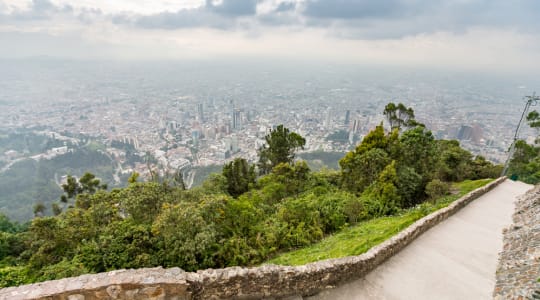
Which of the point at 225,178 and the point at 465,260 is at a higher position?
the point at 465,260

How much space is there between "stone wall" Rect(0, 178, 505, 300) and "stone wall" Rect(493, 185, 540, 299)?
2.01 m

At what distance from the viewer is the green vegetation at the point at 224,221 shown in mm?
6723

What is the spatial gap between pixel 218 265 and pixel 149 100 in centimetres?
10940

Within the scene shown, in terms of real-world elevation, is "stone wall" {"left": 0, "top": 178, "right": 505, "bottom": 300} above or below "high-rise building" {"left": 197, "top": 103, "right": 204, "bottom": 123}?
above

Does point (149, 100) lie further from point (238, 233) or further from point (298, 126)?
point (238, 233)

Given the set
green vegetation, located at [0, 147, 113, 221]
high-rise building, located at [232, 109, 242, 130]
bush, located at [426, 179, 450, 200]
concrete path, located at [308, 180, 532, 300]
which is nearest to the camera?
concrete path, located at [308, 180, 532, 300]

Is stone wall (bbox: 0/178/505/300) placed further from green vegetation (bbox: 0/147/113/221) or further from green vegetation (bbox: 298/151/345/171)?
green vegetation (bbox: 298/151/345/171)

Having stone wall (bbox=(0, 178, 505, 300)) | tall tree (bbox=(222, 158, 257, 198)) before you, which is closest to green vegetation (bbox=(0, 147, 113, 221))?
tall tree (bbox=(222, 158, 257, 198))

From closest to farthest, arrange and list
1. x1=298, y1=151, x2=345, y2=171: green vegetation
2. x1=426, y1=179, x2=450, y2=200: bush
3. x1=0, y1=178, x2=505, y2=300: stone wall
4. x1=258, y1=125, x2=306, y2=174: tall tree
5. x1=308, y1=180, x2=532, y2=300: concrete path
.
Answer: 1. x1=0, y1=178, x2=505, y2=300: stone wall
2. x1=308, y1=180, x2=532, y2=300: concrete path
3. x1=426, y1=179, x2=450, y2=200: bush
4. x1=258, y1=125, x2=306, y2=174: tall tree
5. x1=298, y1=151, x2=345, y2=171: green vegetation

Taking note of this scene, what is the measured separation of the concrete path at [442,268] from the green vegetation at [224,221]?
1.06 meters

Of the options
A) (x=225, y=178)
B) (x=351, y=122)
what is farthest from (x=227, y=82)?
(x=225, y=178)

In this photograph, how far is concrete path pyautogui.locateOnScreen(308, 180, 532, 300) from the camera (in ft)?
15.5

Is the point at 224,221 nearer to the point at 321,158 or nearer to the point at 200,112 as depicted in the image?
the point at 321,158

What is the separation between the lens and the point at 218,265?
702 cm
